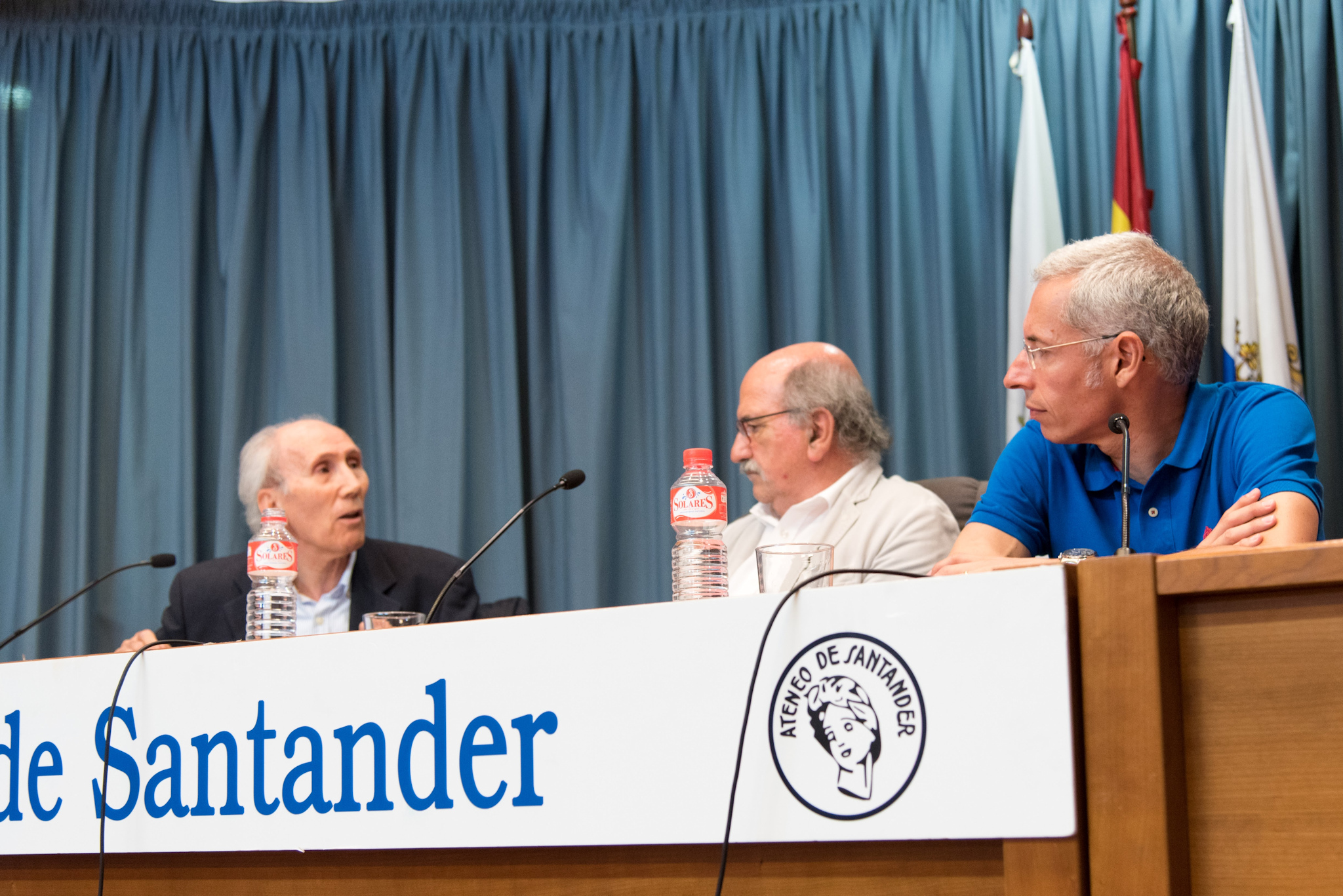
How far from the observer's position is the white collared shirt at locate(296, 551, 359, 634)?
288 centimetres

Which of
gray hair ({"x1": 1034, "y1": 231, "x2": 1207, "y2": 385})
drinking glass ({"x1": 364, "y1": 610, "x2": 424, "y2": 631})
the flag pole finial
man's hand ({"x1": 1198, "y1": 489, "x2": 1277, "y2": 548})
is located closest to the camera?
man's hand ({"x1": 1198, "y1": 489, "x2": 1277, "y2": 548})

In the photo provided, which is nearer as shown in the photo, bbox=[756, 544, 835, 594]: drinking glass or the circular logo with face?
the circular logo with face

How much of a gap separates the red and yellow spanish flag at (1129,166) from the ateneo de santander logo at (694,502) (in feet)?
5.63

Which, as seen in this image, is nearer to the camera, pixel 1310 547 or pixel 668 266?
Answer: pixel 1310 547

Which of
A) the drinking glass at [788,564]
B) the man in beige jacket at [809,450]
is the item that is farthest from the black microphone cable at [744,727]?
the man in beige jacket at [809,450]

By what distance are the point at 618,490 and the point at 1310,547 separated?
276 cm

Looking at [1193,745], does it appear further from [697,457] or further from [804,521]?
[804,521]

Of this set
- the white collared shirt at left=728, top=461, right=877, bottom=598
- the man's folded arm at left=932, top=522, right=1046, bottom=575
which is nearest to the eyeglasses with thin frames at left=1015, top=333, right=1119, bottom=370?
the man's folded arm at left=932, top=522, right=1046, bottom=575

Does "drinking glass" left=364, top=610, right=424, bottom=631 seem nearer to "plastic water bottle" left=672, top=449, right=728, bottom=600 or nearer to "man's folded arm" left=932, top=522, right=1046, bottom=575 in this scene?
"plastic water bottle" left=672, top=449, right=728, bottom=600

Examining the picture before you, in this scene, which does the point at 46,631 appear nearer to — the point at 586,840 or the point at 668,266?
the point at 668,266

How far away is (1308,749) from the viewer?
89 cm

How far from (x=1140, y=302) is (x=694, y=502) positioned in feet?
2.40

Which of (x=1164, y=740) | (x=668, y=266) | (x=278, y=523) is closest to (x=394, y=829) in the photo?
(x=1164, y=740)

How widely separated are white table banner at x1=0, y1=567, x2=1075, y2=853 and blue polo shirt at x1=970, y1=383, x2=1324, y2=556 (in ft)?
2.90
